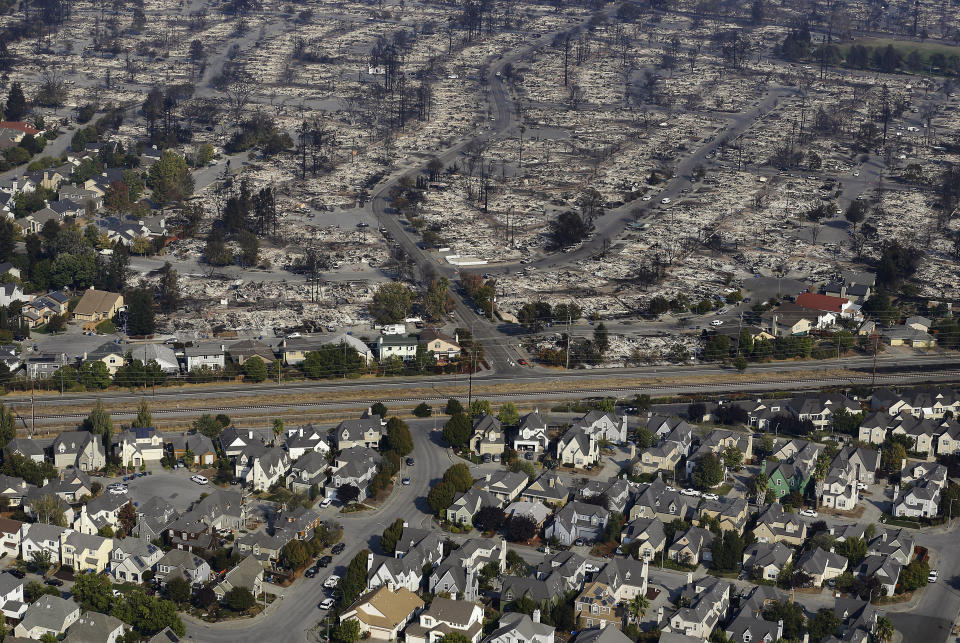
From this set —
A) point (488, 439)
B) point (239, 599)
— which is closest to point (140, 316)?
point (488, 439)

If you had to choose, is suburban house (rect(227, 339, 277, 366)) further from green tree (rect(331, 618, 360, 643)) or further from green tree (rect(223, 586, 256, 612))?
green tree (rect(331, 618, 360, 643))

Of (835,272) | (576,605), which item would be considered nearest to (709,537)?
(576,605)

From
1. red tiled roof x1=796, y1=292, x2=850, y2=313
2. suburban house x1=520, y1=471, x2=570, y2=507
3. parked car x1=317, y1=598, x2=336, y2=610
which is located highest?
parked car x1=317, y1=598, x2=336, y2=610

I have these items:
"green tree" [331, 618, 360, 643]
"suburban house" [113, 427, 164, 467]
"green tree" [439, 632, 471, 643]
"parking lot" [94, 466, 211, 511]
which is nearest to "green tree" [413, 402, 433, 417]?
"parking lot" [94, 466, 211, 511]

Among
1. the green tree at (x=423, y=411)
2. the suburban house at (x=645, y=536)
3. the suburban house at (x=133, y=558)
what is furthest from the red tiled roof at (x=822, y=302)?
the suburban house at (x=133, y=558)

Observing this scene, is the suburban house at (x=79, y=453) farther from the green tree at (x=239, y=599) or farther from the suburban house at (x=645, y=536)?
the suburban house at (x=645, y=536)

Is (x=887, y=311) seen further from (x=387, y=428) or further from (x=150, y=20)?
(x=150, y=20)

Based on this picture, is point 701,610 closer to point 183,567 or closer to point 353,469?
point 353,469
